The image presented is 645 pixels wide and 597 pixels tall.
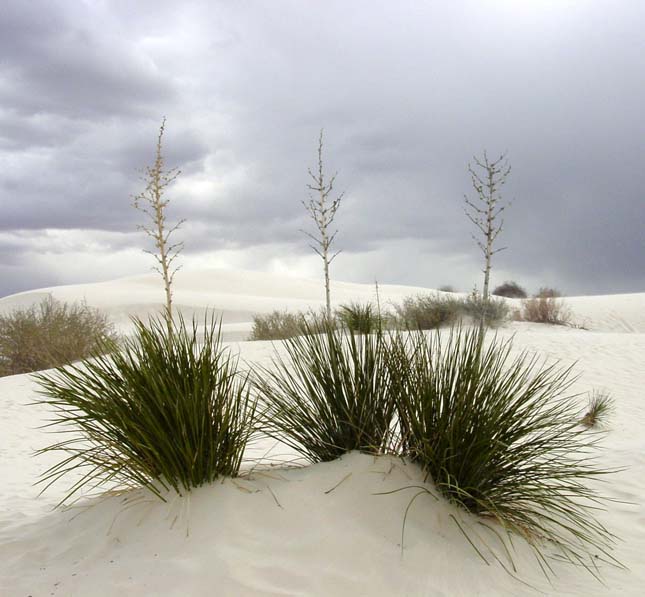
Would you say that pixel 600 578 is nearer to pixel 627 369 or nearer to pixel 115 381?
pixel 115 381

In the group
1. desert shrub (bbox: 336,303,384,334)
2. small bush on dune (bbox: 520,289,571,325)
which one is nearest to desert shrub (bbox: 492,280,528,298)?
small bush on dune (bbox: 520,289,571,325)

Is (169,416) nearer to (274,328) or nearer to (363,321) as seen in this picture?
(363,321)

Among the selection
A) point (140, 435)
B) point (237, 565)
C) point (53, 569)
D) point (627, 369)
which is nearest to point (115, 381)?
point (140, 435)

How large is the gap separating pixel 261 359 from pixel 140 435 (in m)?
10.4

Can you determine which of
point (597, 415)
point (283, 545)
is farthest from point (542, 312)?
point (283, 545)

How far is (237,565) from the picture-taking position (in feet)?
9.30

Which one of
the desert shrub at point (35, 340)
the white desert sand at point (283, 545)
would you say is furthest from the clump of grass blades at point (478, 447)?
the desert shrub at point (35, 340)

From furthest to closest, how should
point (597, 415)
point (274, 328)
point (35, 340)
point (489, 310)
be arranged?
point (489, 310)
point (274, 328)
point (35, 340)
point (597, 415)

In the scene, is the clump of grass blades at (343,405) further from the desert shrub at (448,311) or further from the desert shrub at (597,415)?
the desert shrub at (448,311)

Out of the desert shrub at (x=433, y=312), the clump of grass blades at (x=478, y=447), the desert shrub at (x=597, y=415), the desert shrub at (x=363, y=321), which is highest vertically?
the desert shrub at (x=433, y=312)

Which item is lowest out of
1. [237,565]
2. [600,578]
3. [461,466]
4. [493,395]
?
[600,578]

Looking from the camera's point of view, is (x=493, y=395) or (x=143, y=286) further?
(x=143, y=286)

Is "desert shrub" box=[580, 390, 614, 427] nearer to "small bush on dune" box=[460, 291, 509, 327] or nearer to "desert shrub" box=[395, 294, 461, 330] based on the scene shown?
"desert shrub" box=[395, 294, 461, 330]

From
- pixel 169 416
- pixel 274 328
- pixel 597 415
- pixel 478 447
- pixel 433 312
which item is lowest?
pixel 597 415
